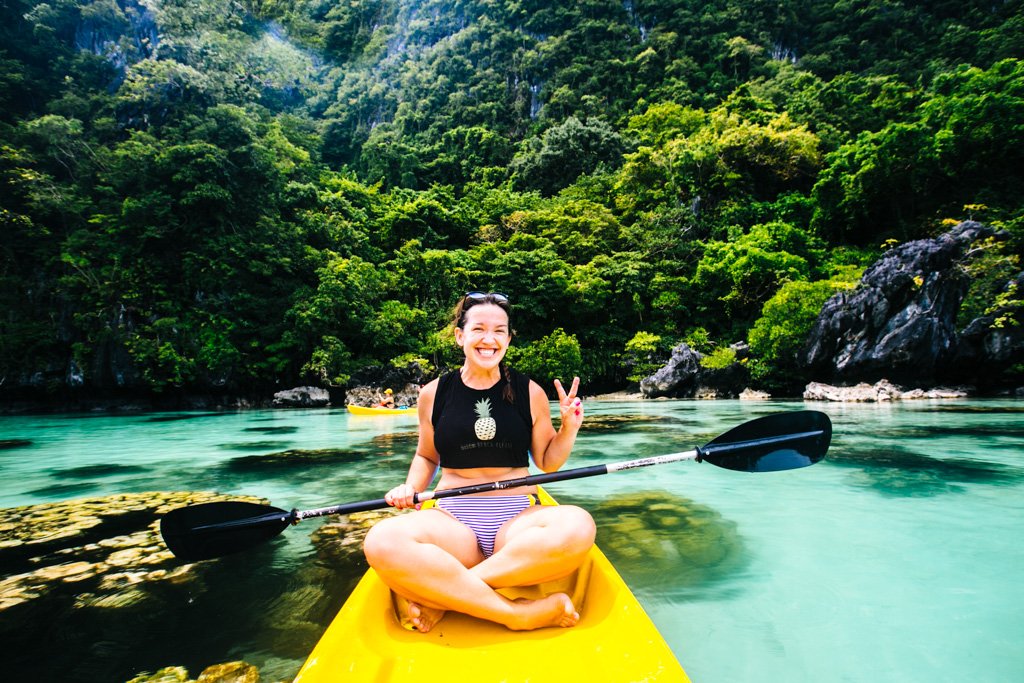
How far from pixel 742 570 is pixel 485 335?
71.1 inches

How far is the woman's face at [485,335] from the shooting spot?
5.95 feet

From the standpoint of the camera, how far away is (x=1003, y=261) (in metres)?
12.6

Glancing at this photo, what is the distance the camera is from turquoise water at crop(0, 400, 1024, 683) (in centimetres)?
159

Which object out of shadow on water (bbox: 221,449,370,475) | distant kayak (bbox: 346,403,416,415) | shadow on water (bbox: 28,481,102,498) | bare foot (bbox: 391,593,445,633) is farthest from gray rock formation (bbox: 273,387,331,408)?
bare foot (bbox: 391,593,445,633)

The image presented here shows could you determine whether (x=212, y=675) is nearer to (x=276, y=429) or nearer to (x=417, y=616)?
(x=417, y=616)

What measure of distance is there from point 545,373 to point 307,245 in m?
11.0

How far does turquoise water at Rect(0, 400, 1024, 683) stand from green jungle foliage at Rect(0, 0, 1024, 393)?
466 inches

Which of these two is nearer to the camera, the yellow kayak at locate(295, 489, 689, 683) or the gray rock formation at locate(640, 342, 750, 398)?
the yellow kayak at locate(295, 489, 689, 683)

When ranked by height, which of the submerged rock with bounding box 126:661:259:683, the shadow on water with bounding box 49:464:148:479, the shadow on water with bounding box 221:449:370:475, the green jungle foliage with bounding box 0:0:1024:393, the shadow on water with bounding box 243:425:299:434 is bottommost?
the shadow on water with bounding box 243:425:299:434

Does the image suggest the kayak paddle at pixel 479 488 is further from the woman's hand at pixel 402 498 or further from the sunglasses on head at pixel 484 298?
the sunglasses on head at pixel 484 298

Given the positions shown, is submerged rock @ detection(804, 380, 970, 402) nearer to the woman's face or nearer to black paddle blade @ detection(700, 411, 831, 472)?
black paddle blade @ detection(700, 411, 831, 472)

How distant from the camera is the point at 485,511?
1.70 meters

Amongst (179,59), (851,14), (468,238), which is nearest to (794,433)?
(468,238)

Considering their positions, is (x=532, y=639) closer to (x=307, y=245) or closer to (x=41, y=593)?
(x=41, y=593)
